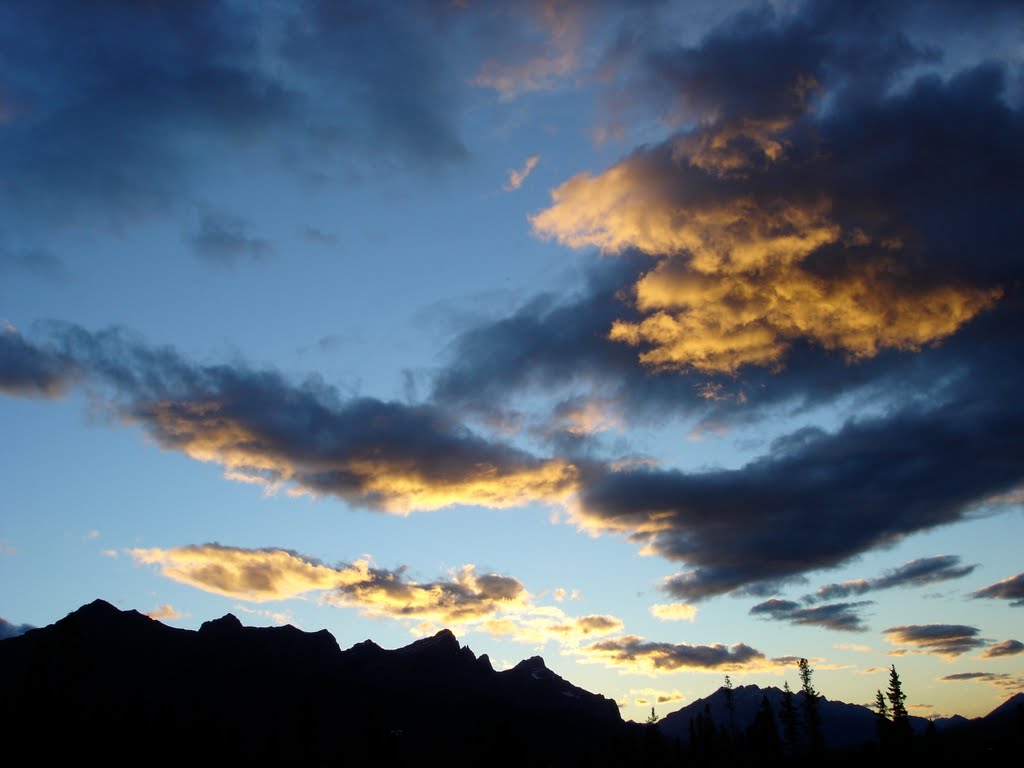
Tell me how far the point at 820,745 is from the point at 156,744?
9527 centimetres

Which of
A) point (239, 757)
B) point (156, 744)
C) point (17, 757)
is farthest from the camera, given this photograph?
point (239, 757)

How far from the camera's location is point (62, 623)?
65125mm

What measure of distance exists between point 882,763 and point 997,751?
34587mm

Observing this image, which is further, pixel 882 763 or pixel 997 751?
pixel 997 751

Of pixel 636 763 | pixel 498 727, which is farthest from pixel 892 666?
pixel 498 727

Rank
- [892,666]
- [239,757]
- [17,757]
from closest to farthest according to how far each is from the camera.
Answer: [17,757] < [239,757] < [892,666]

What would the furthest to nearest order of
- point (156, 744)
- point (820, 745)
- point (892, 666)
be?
point (892, 666)
point (820, 745)
point (156, 744)

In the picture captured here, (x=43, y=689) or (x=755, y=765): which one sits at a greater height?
(x=43, y=689)

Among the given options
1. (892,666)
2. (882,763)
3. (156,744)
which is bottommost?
(882,763)

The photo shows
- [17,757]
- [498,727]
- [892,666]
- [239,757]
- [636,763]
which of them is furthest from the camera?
[636,763]

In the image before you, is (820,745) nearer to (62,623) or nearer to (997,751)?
(997,751)

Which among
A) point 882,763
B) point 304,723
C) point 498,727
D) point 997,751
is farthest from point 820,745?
point 304,723

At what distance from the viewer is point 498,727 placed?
8388 centimetres

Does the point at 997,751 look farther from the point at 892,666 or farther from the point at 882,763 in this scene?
the point at 882,763
